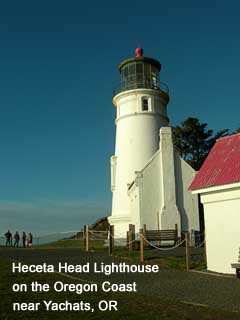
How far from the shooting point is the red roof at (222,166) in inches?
632

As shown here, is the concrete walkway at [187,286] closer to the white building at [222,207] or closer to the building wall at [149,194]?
the white building at [222,207]

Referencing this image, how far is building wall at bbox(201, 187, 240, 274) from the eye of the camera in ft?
51.0

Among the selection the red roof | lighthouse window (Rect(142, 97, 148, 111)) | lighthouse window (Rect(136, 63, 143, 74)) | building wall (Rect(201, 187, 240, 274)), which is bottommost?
building wall (Rect(201, 187, 240, 274))

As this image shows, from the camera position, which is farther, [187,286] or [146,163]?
[146,163]

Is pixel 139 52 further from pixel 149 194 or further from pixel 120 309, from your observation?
pixel 120 309

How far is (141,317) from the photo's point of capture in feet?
27.5

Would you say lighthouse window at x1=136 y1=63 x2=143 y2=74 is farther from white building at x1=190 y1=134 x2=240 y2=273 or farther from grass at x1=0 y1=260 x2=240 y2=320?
grass at x1=0 y1=260 x2=240 y2=320

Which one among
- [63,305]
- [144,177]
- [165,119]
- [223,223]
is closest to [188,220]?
[144,177]

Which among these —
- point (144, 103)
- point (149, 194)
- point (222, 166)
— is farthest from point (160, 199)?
point (222, 166)

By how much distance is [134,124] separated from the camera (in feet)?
105

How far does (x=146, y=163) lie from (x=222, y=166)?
44.0ft

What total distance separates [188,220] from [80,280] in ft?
57.1

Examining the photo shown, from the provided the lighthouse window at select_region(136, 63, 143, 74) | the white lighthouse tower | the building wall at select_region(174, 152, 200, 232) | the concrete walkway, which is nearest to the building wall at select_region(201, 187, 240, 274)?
the concrete walkway

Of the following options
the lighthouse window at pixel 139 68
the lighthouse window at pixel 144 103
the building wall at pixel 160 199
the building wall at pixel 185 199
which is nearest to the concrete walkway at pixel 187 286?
the building wall at pixel 160 199
